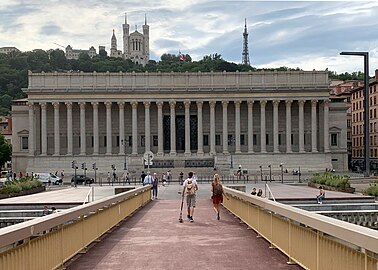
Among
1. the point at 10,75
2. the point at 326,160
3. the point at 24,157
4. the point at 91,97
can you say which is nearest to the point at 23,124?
the point at 24,157

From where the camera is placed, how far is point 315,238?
1201cm

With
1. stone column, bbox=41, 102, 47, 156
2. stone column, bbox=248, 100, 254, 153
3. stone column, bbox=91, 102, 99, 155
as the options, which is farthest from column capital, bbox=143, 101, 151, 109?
stone column, bbox=248, 100, 254, 153

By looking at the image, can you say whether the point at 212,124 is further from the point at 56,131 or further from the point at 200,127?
the point at 56,131

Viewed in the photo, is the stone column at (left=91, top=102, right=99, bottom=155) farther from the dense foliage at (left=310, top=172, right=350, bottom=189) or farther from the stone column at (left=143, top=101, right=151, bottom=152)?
the dense foliage at (left=310, top=172, right=350, bottom=189)

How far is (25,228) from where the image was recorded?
10.8 m

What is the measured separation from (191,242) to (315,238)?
20.0 feet

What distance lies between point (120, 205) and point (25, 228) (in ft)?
48.1

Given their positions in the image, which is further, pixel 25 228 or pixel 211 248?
pixel 211 248

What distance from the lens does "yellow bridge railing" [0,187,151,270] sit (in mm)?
10078

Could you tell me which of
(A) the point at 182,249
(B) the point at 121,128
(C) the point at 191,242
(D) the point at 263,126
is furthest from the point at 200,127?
(A) the point at 182,249

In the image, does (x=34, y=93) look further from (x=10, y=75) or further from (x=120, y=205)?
(x=120, y=205)

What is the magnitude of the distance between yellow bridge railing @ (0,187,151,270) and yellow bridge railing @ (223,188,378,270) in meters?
4.83

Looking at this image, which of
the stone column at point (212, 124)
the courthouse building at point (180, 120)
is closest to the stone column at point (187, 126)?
the courthouse building at point (180, 120)

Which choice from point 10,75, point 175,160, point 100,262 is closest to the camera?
point 100,262
